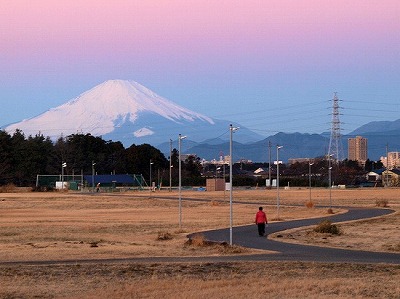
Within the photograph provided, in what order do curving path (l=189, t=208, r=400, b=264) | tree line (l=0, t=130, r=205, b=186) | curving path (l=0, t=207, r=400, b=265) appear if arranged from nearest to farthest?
curving path (l=0, t=207, r=400, b=265)
curving path (l=189, t=208, r=400, b=264)
tree line (l=0, t=130, r=205, b=186)

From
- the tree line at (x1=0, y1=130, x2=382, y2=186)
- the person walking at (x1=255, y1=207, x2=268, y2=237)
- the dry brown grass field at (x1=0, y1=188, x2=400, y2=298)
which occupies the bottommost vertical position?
the dry brown grass field at (x1=0, y1=188, x2=400, y2=298)

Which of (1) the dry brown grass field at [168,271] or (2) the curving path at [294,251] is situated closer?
(1) the dry brown grass field at [168,271]

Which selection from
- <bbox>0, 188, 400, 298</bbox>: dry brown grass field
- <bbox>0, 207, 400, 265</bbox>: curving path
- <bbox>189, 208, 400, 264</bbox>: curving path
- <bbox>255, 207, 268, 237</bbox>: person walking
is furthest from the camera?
<bbox>255, 207, 268, 237</bbox>: person walking

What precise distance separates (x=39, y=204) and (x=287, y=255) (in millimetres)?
62060

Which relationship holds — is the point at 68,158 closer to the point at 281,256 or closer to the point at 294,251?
the point at 294,251

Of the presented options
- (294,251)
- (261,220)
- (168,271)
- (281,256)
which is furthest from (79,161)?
(168,271)

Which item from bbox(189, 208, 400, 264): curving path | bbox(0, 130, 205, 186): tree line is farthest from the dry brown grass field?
bbox(0, 130, 205, 186): tree line

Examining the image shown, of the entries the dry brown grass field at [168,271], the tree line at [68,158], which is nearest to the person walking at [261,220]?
the dry brown grass field at [168,271]

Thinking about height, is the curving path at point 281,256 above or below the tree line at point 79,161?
below

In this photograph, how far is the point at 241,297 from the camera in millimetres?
20141

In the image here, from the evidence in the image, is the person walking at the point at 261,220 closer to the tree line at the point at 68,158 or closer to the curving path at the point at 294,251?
the curving path at the point at 294,251

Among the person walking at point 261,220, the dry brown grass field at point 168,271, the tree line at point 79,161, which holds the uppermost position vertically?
the tree line at point 79,161

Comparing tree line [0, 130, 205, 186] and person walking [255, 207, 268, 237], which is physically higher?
tree line [0, 130, 205, 186]

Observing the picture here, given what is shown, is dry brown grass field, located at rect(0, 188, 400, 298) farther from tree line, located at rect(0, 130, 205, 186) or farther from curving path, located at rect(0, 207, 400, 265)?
tree line, located at rect(0, 130, 205, 186)
